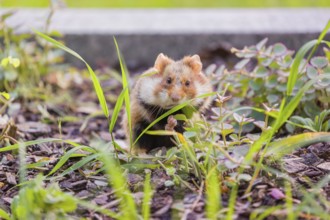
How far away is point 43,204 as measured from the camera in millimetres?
2668

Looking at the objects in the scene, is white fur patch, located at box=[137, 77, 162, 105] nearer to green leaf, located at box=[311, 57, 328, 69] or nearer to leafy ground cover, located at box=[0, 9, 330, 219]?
leafy ground cover, located at box=[0, 9, 330, 219]

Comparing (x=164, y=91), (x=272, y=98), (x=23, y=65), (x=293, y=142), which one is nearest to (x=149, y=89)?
(x=164, y=91)

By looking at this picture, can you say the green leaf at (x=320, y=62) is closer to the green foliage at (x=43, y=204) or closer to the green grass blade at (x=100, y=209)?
the green grass blade at (x=100, y=209)

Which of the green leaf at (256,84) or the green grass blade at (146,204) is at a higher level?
the green leaf at (256,84)

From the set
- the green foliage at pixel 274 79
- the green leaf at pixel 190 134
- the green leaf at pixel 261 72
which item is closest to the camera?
the green leaf at pixel 190 134

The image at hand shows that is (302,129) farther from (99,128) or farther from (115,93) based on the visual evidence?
(115,93)

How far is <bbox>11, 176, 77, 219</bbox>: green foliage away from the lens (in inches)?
104

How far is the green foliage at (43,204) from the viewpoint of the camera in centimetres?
263

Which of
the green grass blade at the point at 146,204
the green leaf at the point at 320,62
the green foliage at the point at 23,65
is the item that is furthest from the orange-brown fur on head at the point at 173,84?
the green foliage at the point at 23,65

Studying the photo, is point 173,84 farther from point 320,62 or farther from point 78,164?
point 320,62

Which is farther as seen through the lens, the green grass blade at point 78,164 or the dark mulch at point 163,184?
the green grass blade at point 78,164

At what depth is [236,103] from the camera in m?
4.15
